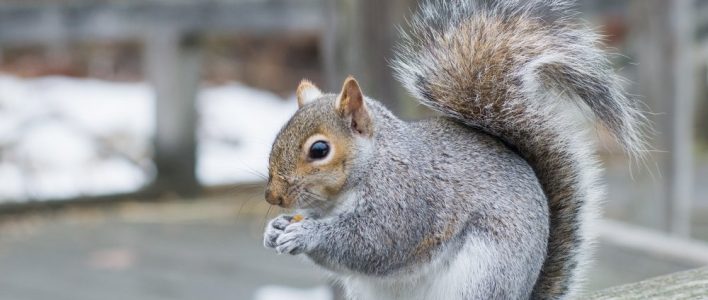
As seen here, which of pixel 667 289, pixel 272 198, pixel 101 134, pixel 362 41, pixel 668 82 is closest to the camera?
pixel 272 198

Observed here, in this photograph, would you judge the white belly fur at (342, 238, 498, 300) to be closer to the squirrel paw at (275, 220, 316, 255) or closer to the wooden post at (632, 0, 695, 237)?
the squirrel paw at (275, 220, 316, 255)

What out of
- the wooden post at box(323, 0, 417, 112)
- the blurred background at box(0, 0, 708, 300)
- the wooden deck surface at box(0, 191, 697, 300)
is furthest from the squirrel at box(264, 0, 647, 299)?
the wooden deck surface at box(0, 191, 697, 300)

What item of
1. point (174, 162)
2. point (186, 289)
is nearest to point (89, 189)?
point (174, 162)

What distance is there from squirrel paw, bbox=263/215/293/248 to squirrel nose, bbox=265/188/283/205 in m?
0.04

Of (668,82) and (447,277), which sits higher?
(447,277)

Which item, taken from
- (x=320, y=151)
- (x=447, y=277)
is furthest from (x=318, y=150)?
(x=447, y=277)

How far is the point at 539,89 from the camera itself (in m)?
1.75

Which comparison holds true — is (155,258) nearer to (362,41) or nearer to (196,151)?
(196,151)

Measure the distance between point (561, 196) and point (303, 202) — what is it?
44 centimetres

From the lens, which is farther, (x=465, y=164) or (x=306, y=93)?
(x=306, y=93)

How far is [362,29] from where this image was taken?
9.07 ft

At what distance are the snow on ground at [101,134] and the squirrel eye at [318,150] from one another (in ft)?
9.92

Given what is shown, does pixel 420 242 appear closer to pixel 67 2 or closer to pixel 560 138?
pixel 560 138

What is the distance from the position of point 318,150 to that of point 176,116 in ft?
12.1
